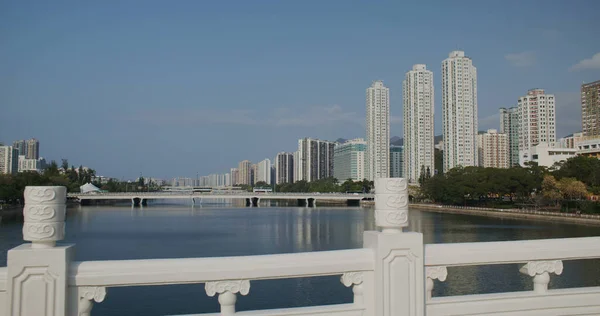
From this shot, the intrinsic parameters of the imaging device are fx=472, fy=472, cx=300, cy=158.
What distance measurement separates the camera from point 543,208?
33812 millimetres

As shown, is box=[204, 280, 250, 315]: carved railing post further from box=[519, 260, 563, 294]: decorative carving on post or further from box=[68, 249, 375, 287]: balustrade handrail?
box=[519, 260, 563, 294]: decorative carving on post

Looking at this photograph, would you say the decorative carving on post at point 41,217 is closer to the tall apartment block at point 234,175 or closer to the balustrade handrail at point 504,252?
the balustrade handrail at point 504,252

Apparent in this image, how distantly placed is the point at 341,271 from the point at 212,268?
62 centimetres

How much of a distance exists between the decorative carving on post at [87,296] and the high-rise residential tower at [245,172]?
480ft

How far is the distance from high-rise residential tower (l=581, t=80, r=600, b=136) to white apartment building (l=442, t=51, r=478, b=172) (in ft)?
60.0

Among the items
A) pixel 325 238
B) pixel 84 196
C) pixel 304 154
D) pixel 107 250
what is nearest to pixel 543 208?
pixel 325 238

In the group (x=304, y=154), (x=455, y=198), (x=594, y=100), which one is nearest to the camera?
(x=455, y=198)

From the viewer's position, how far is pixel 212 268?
2154 millimetres

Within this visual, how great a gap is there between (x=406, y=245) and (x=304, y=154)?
313 ft

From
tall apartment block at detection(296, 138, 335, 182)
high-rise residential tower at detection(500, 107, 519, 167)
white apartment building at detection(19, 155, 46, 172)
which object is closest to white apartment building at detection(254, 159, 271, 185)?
tall apartment block at detection(296, 138, 335, 182)

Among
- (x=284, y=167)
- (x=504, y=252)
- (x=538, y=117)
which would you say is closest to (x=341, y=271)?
(x=504, y=252)

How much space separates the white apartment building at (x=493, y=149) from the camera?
70.7m

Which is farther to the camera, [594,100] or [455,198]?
[594,100]

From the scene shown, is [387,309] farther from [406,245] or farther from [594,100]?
[594,100]
